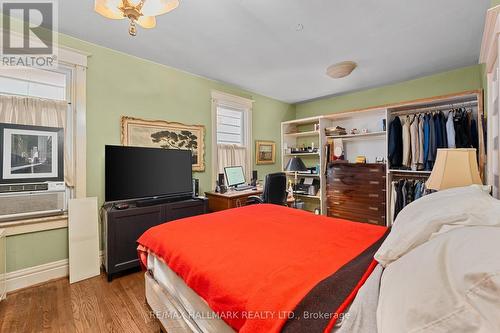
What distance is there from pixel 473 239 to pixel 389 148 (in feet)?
10.5

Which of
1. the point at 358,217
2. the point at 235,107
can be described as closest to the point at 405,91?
the point at 358,217

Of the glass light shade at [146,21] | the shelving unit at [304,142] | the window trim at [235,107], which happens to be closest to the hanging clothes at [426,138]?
the shelving unit at [304,142]

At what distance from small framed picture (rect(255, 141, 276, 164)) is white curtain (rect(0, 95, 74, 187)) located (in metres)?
2.89

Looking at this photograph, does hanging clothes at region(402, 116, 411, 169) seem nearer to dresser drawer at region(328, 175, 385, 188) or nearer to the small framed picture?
dresser drawer at region(328, 175, 385, 188)

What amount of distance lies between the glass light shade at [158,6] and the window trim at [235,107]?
7.05 feet

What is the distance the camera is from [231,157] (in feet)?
12.8

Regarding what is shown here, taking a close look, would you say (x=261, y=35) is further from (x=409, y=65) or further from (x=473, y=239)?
(x=473, y=239)

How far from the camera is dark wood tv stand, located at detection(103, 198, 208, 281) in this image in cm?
227

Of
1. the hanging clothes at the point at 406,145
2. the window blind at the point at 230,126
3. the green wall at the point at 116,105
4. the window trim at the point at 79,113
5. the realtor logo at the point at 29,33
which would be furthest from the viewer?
the window blind at the point at 230,126

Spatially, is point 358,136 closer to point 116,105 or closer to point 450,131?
point 450,131

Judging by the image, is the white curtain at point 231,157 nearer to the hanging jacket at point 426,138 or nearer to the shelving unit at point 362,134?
the shelving unit at point 362,134

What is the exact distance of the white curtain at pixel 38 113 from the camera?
2070 millimetres

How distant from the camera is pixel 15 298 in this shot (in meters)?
1.97

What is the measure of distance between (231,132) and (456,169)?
10.1 ft
